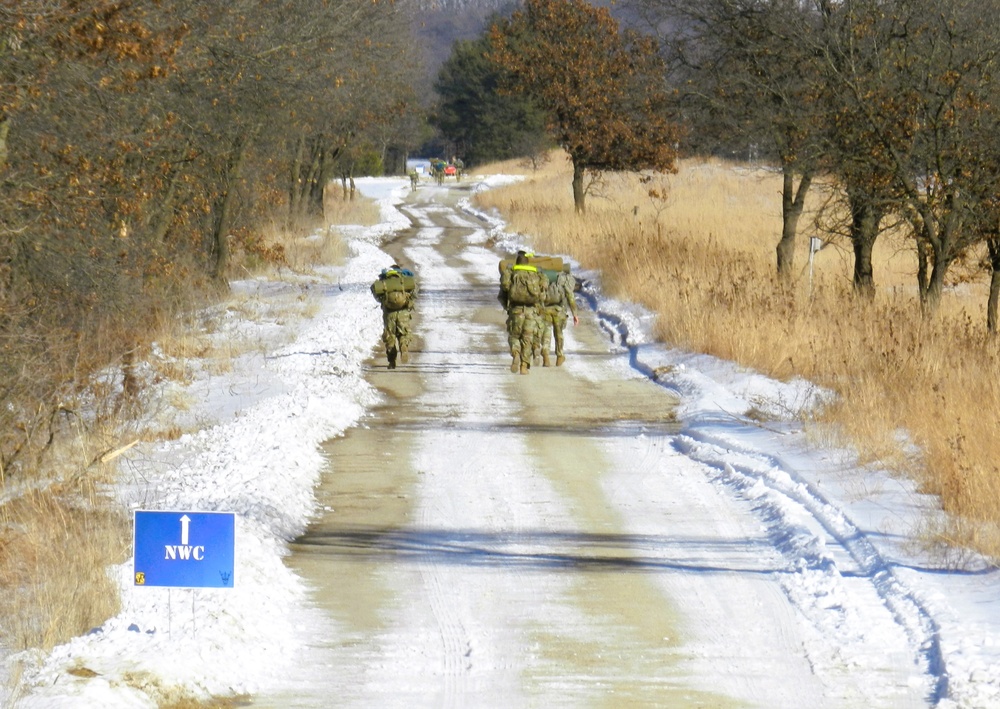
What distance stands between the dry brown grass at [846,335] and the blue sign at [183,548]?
182 inches

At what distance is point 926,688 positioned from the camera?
6.14 meters

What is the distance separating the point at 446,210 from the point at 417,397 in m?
39.8

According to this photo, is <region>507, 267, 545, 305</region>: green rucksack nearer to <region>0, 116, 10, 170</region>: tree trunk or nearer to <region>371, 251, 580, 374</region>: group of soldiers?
<region>371, 251, 580, 374</region>: group of soldiers

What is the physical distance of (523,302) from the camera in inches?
647

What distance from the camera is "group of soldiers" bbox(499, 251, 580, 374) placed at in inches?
647

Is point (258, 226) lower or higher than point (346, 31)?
lower

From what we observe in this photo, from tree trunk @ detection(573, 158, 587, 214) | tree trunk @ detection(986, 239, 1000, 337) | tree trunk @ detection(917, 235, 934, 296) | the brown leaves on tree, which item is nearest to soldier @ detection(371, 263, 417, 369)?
tree trunk @ detection(917, 235, 934, 296)

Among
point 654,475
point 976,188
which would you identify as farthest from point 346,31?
point 654,475

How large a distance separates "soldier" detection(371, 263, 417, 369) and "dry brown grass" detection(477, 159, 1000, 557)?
3903 mm

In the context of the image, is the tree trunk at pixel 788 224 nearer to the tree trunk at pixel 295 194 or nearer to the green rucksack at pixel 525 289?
the green rucksack at pixel 525 289

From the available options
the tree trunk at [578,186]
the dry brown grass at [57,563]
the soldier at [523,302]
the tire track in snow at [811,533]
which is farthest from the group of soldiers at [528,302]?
the tree trunk at [578,186]

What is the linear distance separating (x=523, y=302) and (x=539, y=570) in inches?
333

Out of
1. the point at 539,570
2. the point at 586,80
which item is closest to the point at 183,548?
the point at 539,570

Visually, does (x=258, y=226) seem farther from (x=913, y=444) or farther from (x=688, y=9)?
(x=913, y=444)
